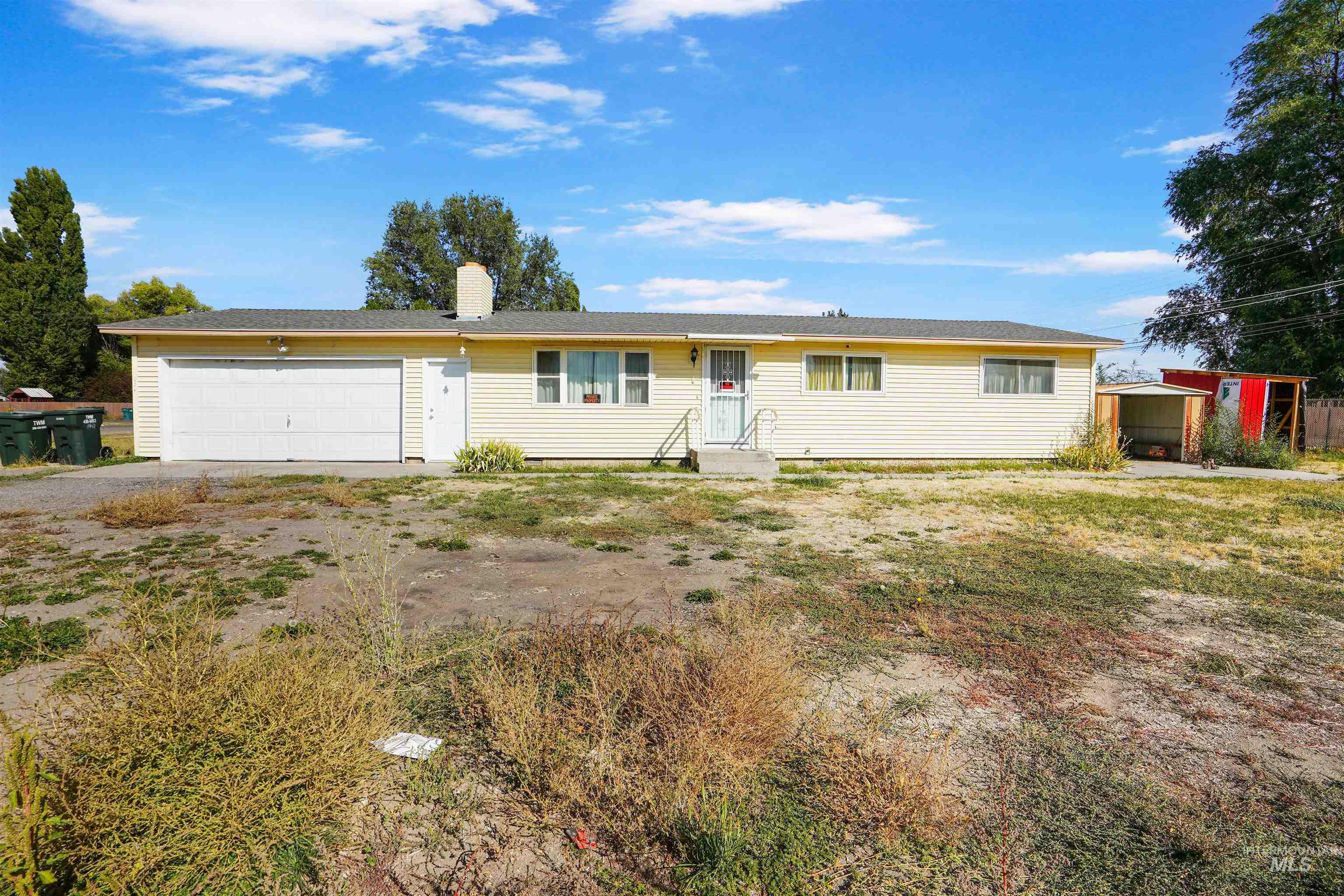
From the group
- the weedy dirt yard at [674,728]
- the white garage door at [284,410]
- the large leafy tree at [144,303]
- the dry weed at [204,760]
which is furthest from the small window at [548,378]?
the large leafy tree at [144,303]

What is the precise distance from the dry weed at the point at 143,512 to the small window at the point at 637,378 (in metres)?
8.64

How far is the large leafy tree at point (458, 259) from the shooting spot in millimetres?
39250

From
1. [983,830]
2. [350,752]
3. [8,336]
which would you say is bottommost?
[983,830]

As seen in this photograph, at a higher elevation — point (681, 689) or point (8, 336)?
point (8, 336)

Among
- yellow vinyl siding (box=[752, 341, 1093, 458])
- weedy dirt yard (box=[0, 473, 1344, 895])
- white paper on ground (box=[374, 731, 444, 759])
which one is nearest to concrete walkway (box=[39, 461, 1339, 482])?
yellow vinyl siding (box=[752, 341, 1093, 458])

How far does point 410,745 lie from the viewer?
3143mm

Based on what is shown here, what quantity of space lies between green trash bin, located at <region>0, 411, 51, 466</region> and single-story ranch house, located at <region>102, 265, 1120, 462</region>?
1.72 meters

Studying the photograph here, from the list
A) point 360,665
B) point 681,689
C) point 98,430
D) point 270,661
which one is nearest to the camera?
point 270,661

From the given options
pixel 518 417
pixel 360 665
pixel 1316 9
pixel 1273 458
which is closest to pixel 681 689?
pixel 360 665

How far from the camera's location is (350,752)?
8.83ft

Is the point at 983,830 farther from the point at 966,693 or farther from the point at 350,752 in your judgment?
the point at 350,752

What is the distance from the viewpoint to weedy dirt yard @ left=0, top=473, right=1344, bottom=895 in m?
2.36

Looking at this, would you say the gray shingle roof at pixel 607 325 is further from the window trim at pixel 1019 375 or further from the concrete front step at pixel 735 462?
the concrete front step at pixel 735 462

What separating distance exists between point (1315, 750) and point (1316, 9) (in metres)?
34.0
